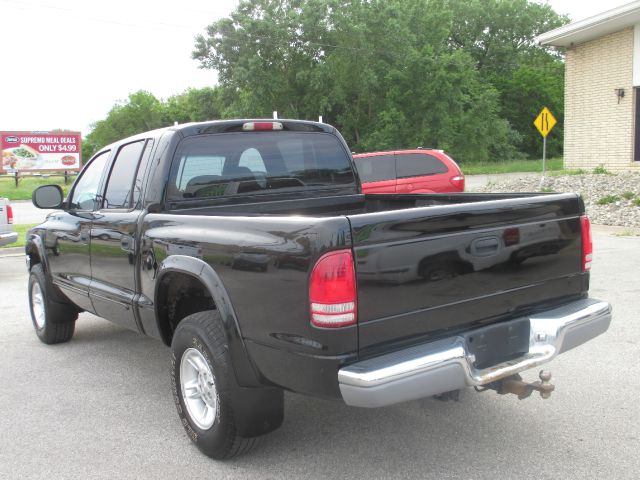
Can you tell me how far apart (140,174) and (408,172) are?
952cm

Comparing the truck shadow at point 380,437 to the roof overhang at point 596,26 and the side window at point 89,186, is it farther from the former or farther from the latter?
the roof overhang at point 596,26

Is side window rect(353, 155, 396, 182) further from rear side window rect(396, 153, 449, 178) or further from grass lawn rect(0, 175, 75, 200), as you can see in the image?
grass lawn rect(0, 175, 75, 200)

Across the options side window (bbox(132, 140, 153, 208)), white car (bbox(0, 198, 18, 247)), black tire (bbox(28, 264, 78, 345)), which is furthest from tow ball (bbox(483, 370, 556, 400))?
white car (bbox(0, 198, 18, 247))

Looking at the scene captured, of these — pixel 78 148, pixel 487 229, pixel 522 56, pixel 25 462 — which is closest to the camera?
pixel 487 229

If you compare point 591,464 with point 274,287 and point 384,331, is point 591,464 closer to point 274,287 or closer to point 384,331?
point 384,331

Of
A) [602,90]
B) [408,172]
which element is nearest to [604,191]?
[602,90]

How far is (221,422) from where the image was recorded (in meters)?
3.28

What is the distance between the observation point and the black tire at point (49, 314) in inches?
228

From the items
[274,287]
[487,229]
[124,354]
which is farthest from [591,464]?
[124,354]

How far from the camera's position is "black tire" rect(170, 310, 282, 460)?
3203 millimetres

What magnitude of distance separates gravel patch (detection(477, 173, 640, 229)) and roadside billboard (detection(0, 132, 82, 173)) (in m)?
35.7

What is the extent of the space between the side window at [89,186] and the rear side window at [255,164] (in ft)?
3.84

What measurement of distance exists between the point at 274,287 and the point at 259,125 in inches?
73.2

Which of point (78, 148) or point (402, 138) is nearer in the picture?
point (402, 138)
